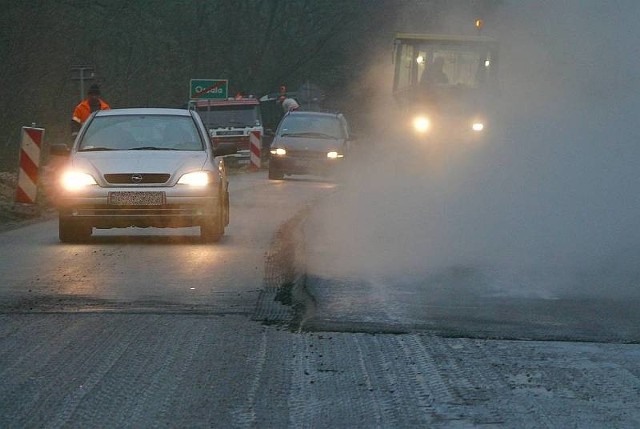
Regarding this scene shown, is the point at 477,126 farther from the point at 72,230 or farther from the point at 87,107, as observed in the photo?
the point at 72,230

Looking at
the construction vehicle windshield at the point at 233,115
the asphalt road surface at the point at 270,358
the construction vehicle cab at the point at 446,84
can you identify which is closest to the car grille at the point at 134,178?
the asphalt road surface at the point at 270,358

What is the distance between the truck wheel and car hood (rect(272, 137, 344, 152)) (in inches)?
769

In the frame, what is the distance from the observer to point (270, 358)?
7609 mm

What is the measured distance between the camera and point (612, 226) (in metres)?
19.3

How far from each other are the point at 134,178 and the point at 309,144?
20.2 m

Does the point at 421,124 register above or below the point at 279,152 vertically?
above

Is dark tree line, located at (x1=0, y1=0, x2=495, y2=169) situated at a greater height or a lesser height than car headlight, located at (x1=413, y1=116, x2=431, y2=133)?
greater

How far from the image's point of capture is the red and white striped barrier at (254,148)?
41750 mm

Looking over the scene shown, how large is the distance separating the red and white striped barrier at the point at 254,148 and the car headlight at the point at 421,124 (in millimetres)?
9724

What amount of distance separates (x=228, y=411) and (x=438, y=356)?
1.82m

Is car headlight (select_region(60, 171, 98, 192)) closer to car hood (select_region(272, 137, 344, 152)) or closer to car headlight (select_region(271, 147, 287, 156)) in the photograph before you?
car headlight (select_region(271, 147, 287, 156))

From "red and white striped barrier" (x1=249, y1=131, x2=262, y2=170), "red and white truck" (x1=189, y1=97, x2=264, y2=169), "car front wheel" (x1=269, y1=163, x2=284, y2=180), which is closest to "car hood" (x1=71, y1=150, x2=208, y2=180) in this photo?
"car front wheel" (x1=269, y1=163, x2=284, y2=180)

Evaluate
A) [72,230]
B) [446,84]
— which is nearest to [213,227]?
[72,230]

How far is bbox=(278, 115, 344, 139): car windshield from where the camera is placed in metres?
35.7
